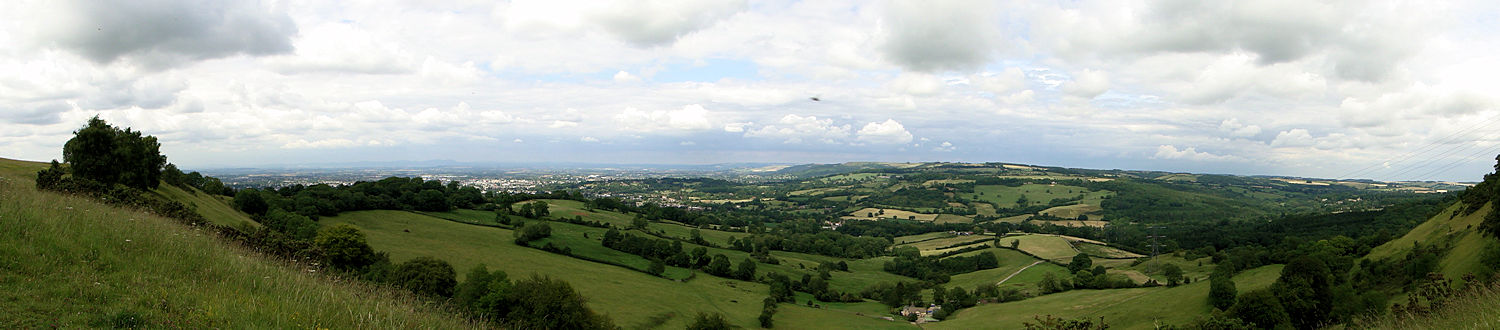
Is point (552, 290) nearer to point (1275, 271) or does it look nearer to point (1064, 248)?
point (1275, 271)

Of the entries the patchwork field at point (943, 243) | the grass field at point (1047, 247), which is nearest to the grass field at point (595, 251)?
the patchwork field at point (943, 243)

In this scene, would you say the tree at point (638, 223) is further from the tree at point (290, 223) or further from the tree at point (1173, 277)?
the tree at point (1173, 277)

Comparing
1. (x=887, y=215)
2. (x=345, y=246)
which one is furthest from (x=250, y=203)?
(x=887, y=215)

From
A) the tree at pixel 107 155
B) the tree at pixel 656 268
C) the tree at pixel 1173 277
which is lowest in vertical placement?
the tree at pixel 1173 277

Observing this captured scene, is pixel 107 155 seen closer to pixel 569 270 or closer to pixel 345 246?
pixel 345 246

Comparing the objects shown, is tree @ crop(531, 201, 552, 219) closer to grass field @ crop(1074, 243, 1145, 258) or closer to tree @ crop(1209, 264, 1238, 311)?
tree @ crop(1209, 264, 1238, 311)

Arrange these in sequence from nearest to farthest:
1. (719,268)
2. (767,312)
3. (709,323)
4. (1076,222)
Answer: (709,323) → (767,312) → (719,268) → (1076,222)
